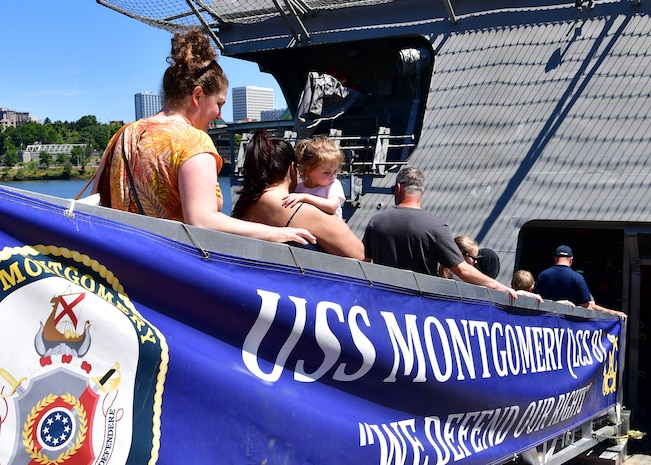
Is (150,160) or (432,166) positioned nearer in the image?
(150,160)

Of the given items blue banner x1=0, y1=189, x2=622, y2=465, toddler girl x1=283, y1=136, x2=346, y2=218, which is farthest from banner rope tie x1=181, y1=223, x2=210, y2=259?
toddler girl x1=283, y1=136, x2=346, y2=218

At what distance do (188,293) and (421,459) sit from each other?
1.36 meters

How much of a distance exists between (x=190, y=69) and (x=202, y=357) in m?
1.10

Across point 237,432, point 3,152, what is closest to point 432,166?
point 237,432

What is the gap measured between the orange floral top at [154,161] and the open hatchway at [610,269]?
5197mm

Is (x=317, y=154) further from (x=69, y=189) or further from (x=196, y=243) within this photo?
(x=69, y=189)

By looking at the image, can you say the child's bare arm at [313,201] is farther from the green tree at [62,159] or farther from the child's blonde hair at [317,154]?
the green tree at [62,159]

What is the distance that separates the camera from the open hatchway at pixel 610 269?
23.5ft

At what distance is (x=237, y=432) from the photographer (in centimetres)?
204

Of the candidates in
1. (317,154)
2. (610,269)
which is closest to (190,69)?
(317,154)

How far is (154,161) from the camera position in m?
2.43

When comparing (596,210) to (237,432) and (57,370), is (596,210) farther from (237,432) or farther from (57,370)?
(57,370)

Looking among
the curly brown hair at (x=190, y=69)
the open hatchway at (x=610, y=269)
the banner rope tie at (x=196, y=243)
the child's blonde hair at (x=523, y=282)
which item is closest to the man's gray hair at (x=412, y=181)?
the curly brown hair at (x=190, y=69)

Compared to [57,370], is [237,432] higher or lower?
lower
